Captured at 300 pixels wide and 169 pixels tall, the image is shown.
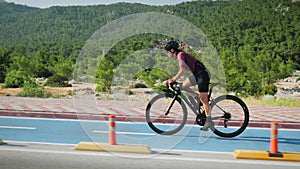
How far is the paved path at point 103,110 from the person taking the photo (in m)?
10.1

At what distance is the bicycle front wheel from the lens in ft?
25.5

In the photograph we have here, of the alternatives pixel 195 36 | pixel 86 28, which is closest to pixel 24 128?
pixel 195 36

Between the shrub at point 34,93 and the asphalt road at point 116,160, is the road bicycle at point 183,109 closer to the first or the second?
the asphalt road at point 116,160

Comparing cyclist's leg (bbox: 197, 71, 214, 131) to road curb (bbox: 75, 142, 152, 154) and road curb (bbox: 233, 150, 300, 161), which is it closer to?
road curb (bbox: 233, 150, 300, 161)

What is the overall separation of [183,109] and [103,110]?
398cm

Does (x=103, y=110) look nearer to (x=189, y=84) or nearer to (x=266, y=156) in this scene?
(x=189, y=84)

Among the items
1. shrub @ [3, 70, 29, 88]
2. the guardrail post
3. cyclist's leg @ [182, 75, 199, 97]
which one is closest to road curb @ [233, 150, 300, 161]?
the guardrail post

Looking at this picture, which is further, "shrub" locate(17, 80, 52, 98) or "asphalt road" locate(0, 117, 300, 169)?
"shrub" locate(17, 80, 52, 98)

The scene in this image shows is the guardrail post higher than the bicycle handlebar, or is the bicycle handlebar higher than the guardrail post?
the bicycle handlebar

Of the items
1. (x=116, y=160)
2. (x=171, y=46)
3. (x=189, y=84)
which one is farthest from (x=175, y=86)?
(x=116, y=160)

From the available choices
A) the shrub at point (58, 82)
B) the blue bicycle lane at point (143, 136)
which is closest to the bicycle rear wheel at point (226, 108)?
→ the blue bicycle lane at point (143, 136)

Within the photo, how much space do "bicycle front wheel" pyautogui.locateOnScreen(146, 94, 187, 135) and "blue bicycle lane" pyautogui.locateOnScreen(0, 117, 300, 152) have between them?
0.55 feet

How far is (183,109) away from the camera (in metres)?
7.77

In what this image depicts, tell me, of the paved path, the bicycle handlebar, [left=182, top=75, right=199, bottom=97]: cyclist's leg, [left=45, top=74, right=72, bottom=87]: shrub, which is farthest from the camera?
[left=45, top=74, right=72, bottom=87]: shrub
